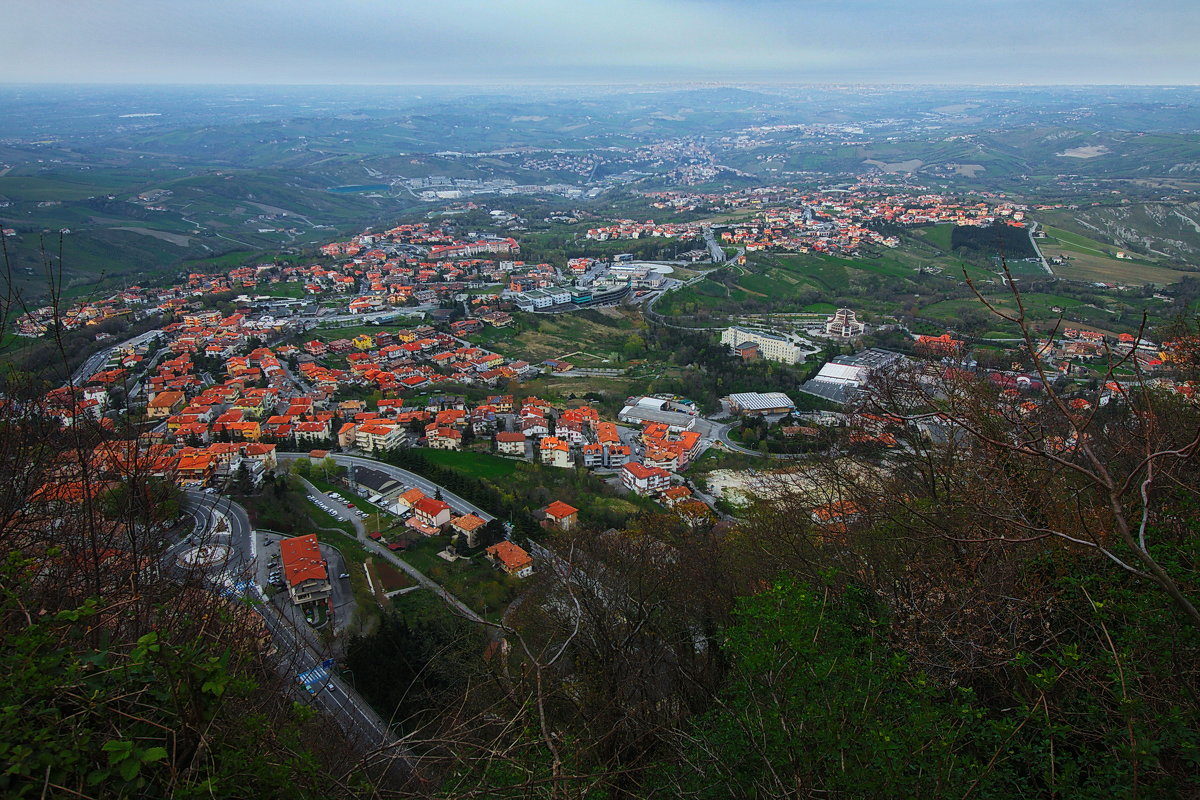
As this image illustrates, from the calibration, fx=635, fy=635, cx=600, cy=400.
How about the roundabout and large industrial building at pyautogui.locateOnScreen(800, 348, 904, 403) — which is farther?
large industrial building at pyautogui.locateOnScreen(800, 348, 904, 403)

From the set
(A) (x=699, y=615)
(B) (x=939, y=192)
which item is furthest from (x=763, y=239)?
(A) (x=699, y=615)

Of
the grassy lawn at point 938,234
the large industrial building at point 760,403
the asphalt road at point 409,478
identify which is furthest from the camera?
the grassy lawn at point 938,234

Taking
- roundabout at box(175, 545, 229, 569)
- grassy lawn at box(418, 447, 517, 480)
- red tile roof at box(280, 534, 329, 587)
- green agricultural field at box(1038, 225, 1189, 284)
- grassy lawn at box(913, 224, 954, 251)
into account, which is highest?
roundabout at box(175, 545, 229, 569)

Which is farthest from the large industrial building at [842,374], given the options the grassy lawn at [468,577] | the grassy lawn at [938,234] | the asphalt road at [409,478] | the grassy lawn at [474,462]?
the grassy lawn at [938,234]

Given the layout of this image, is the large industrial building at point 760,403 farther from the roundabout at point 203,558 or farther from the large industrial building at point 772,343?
the roundabout at point 203,558

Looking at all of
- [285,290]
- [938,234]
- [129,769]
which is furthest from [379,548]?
[938,234]

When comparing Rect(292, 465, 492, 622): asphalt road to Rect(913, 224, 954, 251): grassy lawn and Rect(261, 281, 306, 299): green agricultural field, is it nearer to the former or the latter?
Rect(261, 281, 306, 299): green agricultural field

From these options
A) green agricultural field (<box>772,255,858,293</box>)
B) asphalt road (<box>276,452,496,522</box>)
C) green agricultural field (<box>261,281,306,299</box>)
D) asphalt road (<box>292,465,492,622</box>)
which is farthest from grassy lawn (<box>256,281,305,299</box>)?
green agricultural field (<box>772,255,858,293</box>)

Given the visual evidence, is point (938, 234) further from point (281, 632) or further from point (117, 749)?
point (117, 749)

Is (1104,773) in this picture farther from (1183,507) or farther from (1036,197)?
(1036,197)

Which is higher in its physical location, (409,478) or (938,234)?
(938,234)

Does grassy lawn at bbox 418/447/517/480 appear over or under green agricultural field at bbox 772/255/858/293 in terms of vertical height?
under
